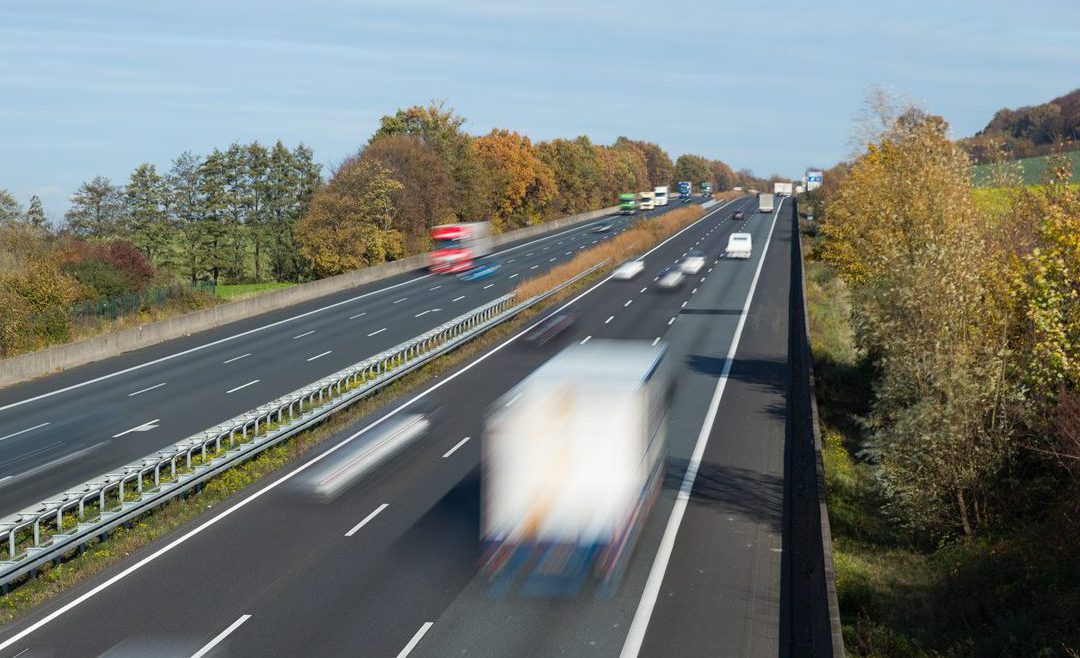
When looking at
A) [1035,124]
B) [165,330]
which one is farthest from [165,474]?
[1035,124]

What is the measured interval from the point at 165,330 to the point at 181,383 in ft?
36.4

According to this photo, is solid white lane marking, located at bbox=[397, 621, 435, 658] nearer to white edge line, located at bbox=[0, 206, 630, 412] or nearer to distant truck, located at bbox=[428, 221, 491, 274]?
white edge line, located at bbox=[0, 206, 630, 412]

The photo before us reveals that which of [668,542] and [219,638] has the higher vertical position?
[219,638]

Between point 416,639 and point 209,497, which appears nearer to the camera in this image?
point 416,639

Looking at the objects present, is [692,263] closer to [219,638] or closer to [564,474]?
[564,474]

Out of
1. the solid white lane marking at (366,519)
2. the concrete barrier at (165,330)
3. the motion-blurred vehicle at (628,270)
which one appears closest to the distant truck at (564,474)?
the solid white lane marking at (366,519)

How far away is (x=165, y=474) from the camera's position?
2088 cm

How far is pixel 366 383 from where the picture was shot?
96.4 feet

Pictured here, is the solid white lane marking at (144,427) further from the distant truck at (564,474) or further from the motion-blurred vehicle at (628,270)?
the motion-blurred vehicle at (628,270)

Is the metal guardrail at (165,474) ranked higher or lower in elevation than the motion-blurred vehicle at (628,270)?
higher

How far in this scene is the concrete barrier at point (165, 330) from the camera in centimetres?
3553

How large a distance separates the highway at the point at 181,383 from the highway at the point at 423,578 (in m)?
4.76

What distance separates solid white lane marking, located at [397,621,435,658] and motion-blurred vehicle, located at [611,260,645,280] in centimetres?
4897

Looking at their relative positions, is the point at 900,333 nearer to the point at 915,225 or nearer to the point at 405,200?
the point at 915,225
